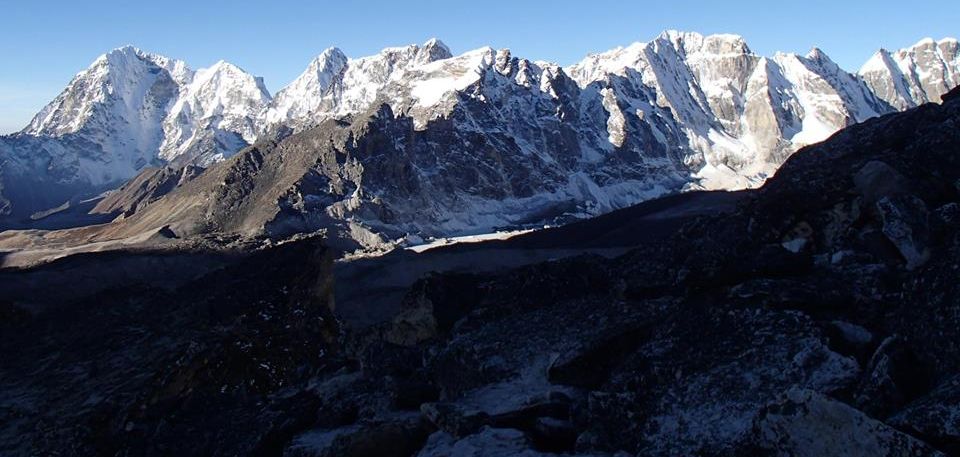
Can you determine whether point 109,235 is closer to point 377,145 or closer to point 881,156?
point 377,145

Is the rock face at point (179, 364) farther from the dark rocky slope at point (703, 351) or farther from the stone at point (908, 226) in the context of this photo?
the stone at point (908, 226)

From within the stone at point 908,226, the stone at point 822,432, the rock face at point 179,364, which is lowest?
the rock face at point 179,364

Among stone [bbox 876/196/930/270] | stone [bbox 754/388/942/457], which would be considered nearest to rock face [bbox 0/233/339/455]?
stone [bbox 754/388/942/457]

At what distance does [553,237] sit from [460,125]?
8786cm

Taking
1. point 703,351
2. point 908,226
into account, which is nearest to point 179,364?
point 703,351

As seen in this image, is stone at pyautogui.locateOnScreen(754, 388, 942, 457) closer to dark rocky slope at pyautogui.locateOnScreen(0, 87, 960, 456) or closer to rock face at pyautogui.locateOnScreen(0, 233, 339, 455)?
dark rocky slope at pyautogui.locateOnScreen(0, 87, 960, 456)

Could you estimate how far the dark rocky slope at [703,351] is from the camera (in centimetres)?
565

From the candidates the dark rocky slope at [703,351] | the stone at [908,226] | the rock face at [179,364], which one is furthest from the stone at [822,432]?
the rock face at [179,364]

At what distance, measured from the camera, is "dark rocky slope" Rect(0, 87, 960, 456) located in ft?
18.5

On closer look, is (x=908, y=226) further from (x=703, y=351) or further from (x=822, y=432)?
(x=822, y=432)

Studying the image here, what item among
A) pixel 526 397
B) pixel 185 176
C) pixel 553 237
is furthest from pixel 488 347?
pixel 185 176

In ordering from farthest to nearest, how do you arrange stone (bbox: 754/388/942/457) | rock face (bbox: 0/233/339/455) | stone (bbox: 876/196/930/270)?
rock face (bbox: 0/233/339/455) < stone (bbox: 876/196/930/270) < stone (bbox: 754/388/942/457)

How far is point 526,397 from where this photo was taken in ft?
24.2

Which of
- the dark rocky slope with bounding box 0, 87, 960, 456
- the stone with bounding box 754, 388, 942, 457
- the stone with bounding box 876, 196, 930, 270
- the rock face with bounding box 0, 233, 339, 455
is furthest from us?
the rock face with bounding box 0, 233, 339, 455
